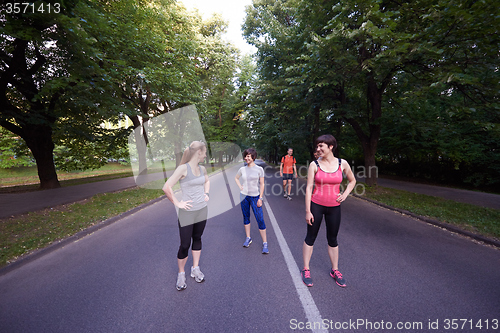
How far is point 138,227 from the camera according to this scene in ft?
17.6

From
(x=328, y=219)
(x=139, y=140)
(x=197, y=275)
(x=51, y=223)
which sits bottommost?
(x=197, y=275)

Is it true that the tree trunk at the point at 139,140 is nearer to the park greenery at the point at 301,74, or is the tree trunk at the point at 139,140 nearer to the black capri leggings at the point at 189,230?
the park greenery at the point at 301,74

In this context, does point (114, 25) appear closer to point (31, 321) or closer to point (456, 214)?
point (31, 321)

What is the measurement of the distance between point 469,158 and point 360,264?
42.9 ft

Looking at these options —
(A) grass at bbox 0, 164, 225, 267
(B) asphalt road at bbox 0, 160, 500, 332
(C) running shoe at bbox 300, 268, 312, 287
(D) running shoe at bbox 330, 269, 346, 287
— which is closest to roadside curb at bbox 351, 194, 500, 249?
(B) asphalt road at bbox 0, 160, 500, 332

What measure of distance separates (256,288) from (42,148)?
12803 mm

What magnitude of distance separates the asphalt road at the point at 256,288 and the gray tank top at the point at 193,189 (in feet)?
3.95

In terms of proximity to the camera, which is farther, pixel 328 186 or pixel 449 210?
pixel 449 210

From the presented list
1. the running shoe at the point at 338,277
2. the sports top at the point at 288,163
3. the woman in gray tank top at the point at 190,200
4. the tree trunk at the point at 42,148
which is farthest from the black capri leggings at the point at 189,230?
the tree trunk at the point at 42,148

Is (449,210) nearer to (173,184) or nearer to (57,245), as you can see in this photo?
(173,184)

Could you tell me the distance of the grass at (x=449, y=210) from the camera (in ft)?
16.7

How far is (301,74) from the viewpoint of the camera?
792cm

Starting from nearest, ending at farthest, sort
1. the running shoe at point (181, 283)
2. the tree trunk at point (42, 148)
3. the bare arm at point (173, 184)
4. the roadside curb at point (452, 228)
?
1. the bare arm at point (173, 184)
2. the running shoe at point (181, 283)
3. the roadside curb at point (452, 228)
4. the tree trunk at point (42, 148)

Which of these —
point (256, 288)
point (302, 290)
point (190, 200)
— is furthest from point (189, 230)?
point (302, 290)
